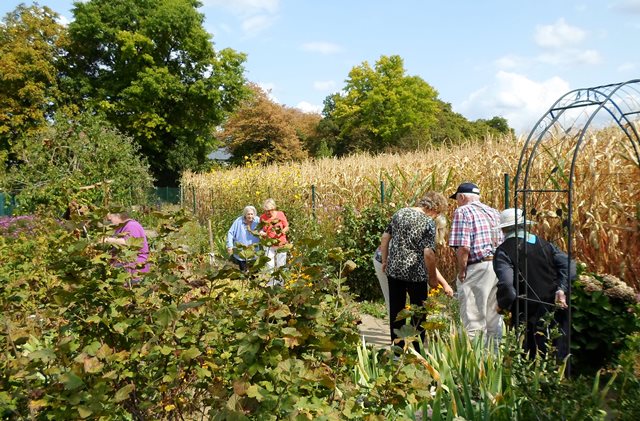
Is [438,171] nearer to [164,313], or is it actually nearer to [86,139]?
[164,313]

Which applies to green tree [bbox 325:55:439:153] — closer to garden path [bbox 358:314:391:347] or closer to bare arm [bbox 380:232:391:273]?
garden path [bbox 358:314:391:347]

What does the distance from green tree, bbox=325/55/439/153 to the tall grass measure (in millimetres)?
33056

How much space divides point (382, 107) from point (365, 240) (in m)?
39.9

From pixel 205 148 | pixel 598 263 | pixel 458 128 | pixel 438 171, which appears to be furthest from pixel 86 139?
pixel 458 128

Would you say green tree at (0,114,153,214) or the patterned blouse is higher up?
green tree at (0,114,153,214)

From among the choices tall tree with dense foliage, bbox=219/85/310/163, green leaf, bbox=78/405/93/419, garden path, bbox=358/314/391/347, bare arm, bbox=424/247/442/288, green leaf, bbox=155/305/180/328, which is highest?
tall tree with dense foliage, bbox=219/85/310/163

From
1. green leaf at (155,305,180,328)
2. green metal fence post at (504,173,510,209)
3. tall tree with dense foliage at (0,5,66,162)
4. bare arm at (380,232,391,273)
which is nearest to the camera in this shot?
green leaf at (155,305,180,328)

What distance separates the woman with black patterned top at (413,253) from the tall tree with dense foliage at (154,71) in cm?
2777

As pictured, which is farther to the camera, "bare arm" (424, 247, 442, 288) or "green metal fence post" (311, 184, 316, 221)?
"green metal fence post" (311, 184, 316, 221)

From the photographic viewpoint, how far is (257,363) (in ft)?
6.29

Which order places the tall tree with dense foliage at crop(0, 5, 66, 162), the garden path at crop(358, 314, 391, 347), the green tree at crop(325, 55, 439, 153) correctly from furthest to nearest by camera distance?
1. the green tree at crop(325, 55, 439, 153)
2. the tall tree with dense foliage at crop(0, 5, 66, 162)
3. the garden path at crop(358, 314, 391, 347)

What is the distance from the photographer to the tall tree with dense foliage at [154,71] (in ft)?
101

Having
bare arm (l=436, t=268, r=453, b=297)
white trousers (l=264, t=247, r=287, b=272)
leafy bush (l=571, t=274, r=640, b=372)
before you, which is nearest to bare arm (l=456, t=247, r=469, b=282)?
bare arm (l=436, t=268, r=453, b=297)

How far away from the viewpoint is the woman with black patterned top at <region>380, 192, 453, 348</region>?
4.94 meters
